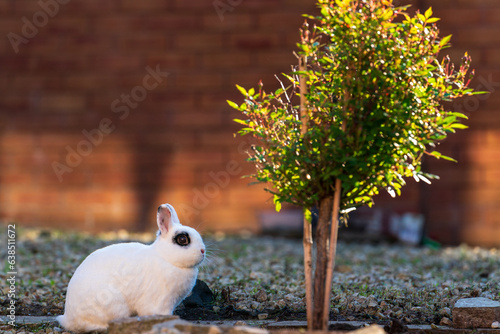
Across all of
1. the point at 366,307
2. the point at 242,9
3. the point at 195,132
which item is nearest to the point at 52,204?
the point at 195,132

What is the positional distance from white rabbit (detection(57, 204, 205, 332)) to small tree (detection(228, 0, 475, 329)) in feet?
2.13

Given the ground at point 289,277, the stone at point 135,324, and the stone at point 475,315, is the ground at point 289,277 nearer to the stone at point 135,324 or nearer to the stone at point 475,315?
the stone at point 475,315

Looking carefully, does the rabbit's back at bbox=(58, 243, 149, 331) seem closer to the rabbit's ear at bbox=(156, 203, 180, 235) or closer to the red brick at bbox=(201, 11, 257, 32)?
the rabbit's ear at bbox=(156, 203, 180, 235)

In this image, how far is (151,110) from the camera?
938cm

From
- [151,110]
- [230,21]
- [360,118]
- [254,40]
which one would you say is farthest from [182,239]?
[230,21]

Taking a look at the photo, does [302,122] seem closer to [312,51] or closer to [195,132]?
[312,51]

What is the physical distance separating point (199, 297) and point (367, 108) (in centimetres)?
187

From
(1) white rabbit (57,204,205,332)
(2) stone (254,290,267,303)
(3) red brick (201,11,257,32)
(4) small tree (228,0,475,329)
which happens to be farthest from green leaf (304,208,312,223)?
(3) red brick (201,11,257,32)

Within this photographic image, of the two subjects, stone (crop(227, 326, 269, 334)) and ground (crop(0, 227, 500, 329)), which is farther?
ground (crop(0, 227, 500, 329))

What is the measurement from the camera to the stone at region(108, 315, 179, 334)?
3160 millimetres

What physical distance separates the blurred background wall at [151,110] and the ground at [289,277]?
60cm

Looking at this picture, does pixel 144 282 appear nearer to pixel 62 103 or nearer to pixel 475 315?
pixel 475 315

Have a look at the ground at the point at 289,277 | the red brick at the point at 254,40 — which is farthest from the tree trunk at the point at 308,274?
the red brick at the point at 254,40

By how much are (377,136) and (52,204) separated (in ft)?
23.3
